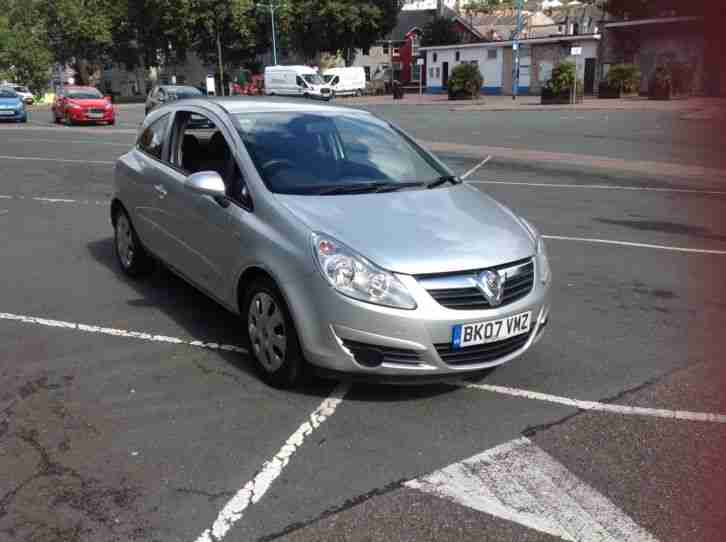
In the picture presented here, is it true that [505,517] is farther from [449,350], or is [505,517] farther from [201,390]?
[201,390]

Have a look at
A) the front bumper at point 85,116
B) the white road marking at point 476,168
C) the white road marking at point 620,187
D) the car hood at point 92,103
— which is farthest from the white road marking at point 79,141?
the white road marking at point 620,187

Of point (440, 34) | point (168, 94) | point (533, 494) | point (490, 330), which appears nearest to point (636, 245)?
point (490, 330)

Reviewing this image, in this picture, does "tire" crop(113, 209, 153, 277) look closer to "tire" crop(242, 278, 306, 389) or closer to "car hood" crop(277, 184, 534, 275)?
"tire" crop(242, 278, 306, 389)

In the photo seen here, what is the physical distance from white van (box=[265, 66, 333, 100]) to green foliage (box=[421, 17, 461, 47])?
21005mm

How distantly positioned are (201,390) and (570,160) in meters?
13.1

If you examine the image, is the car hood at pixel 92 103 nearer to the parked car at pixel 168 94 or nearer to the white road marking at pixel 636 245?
the parked car at pixel 168 94

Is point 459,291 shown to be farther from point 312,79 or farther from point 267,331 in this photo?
point 312,79

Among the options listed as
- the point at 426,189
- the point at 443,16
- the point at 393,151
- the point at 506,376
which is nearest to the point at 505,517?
the point at 506,376

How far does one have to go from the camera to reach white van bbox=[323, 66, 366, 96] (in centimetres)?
6034

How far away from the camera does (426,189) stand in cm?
483

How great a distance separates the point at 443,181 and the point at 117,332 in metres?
2.64

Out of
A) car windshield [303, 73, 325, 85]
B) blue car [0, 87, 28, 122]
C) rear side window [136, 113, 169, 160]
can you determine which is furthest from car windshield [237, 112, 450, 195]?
car windshield [303, 73, 325, 85]

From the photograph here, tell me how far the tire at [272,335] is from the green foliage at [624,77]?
135 ft

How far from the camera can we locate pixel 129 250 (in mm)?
6629
